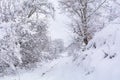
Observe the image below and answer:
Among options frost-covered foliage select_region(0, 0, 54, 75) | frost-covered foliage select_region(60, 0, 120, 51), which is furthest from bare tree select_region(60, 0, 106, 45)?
frost-covered foliage select_region(0, 0, 54, 75)

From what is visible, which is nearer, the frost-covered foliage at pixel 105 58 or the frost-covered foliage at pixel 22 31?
the frost-covered foliage at pixel 105 58

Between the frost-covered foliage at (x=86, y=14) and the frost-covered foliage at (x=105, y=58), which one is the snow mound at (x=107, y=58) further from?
the frost-covered foliage at (x=86, y=14)

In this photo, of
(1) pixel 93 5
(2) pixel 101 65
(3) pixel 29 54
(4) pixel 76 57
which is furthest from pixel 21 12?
(2) pixel 101 65

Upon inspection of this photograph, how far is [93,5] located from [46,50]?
4.49 m

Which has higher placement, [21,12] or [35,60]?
[21,12]

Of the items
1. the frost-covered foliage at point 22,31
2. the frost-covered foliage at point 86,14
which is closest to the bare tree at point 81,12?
the frost-covered foliage at point 86,14

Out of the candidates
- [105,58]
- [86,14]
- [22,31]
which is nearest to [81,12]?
[86,14]

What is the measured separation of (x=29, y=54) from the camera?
16172 mm

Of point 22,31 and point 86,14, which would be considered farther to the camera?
point 86,14

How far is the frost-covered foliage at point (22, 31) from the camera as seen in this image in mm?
13047

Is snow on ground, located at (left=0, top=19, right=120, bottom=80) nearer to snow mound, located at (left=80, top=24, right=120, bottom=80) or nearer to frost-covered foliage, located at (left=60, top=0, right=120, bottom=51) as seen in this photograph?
snow mound, located at (left=80, top=24, right=120, bottom=80)

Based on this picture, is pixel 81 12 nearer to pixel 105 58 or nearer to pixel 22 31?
pixel 22 31

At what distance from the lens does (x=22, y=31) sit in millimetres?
14656

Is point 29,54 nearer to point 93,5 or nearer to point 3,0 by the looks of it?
point 3,0
